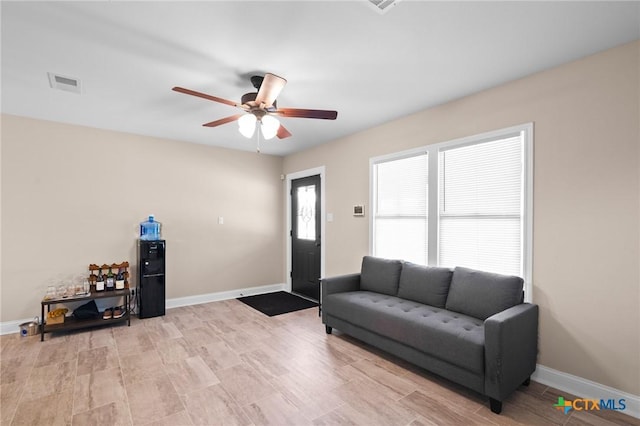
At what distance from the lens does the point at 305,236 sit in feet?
17.8

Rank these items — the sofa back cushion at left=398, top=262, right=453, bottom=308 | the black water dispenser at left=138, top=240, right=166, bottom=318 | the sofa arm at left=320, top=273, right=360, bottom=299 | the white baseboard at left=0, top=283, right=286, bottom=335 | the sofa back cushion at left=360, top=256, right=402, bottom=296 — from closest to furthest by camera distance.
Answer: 1. the sofa back cushion at left=398, top=262, right=453, bottom=308
2. the sofa back cushion at left=360, top=256, right=402, bottom=296
3. the sofa arm at left=320, top=273, right=360, bottom=299
4. the black water dispenser at left=138, top=240, right=166, bottom=318
5. the white baseboard at left=0, top=283, right=286, bottom=335

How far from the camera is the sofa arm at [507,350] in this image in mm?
2104

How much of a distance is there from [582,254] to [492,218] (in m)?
0.73

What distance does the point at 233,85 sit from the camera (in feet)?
9.20

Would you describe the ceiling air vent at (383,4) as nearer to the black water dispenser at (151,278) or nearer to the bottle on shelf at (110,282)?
the black water dispenser at (151,278)

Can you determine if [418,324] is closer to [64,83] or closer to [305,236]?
[305,236]

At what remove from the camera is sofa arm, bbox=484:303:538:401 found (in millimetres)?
2104

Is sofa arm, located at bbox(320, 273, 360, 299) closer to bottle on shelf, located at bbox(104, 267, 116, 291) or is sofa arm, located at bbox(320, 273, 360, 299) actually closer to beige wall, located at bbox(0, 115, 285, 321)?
beige wall, located at bbox(0, 115, 285, 321)

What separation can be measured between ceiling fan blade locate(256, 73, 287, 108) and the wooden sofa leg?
2758 mm

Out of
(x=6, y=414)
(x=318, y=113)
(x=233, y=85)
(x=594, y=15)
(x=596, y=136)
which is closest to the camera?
(x=594, y=15)

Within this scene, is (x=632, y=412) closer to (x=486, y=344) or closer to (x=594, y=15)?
(x=486, y=344)

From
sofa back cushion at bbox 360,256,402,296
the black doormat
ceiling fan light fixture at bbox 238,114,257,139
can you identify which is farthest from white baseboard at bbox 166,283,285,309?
ceiling fan light fixture at bbox 238,114,257,139

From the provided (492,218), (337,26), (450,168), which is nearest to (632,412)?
(492,218)

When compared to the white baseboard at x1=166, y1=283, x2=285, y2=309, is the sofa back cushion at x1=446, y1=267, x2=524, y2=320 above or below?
above
